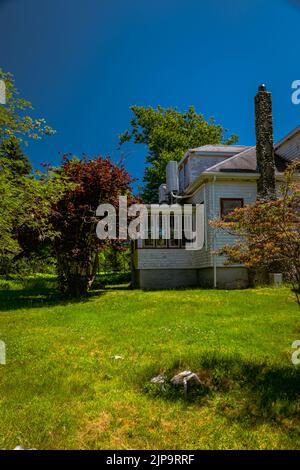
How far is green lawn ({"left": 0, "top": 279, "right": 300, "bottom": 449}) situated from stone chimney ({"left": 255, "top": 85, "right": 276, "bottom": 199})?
28.0 ft

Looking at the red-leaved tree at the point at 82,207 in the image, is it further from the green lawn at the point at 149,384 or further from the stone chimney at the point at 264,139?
the stone chimney at the point at 264,139

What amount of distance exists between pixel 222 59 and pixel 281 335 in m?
8.05

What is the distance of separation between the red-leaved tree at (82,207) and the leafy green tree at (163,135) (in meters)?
18.3

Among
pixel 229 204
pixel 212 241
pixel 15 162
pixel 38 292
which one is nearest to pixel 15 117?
pixel 15 162

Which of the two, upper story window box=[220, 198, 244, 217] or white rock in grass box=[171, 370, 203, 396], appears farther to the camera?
upper story window box=[220, 198, 244, 217]

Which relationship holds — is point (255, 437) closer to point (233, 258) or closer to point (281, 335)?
point (233, 258)

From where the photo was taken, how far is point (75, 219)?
14312mm

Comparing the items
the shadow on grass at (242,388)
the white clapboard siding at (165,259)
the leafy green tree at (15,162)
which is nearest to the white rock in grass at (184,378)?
the shadow on grass at (242,388)

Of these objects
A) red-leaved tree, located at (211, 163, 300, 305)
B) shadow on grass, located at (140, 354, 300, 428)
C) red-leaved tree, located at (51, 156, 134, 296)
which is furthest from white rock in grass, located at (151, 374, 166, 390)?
red-leaved tree, located at (51, 156, 134, 296)

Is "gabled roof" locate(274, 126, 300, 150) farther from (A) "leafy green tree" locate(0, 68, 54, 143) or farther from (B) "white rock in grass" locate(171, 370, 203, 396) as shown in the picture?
(B) "white rock in grass" locate(171, 370, 203, 396)

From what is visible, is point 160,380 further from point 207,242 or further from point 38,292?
point 38,292

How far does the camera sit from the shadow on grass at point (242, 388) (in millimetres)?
A: 4180

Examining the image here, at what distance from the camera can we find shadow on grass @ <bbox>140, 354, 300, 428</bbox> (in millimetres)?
4180
